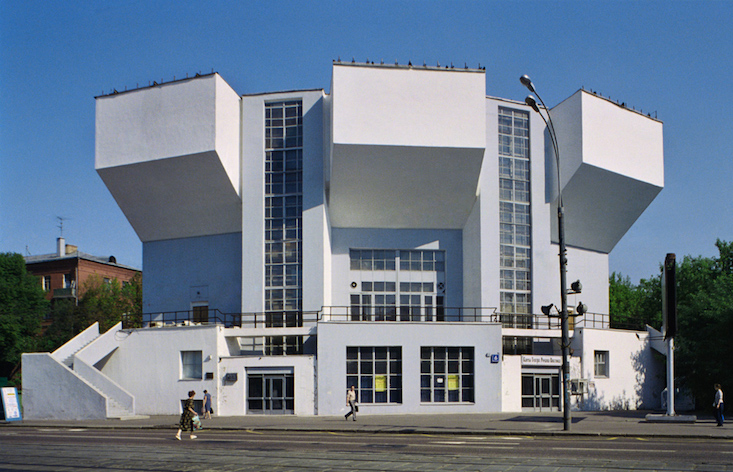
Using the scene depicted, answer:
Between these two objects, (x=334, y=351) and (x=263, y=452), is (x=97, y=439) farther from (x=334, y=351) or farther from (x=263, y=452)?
(x=334, y=351)

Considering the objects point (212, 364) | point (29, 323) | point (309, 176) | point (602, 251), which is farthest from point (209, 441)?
point (29, 323)

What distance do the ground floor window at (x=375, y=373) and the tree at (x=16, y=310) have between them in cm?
3827

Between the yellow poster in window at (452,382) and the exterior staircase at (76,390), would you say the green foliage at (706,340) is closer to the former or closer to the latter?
the yellow poster in window at (452,382)

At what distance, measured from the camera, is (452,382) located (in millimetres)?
34250

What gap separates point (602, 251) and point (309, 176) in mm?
19547

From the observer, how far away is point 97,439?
69.8ft

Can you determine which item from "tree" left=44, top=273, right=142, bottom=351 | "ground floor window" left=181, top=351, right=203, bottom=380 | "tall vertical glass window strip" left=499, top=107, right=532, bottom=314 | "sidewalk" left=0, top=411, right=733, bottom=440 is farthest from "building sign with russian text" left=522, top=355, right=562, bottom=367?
"tree" left=44, top=273, right=142, bottom=351

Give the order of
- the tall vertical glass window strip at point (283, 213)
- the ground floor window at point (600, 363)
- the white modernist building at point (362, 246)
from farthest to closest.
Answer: the tall vertical glass window strip at point (283, 213)
the ground floor window at point (600, 363)
the white modernist building at point (362, 246)

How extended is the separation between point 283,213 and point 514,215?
525 inches

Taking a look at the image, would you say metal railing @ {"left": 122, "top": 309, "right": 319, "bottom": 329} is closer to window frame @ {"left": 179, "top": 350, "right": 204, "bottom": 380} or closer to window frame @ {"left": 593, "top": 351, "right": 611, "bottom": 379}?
window frame @ {"left": 179, "top": 350, "right": 204, "bottom": 380}

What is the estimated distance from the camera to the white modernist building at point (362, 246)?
34.1 metres

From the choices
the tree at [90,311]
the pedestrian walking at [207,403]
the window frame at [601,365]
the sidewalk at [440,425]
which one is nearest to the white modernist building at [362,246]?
the window frame at [601,365]

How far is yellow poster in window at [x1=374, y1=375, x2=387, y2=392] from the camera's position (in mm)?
33969

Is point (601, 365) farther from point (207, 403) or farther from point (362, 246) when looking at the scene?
point (207, 403)
